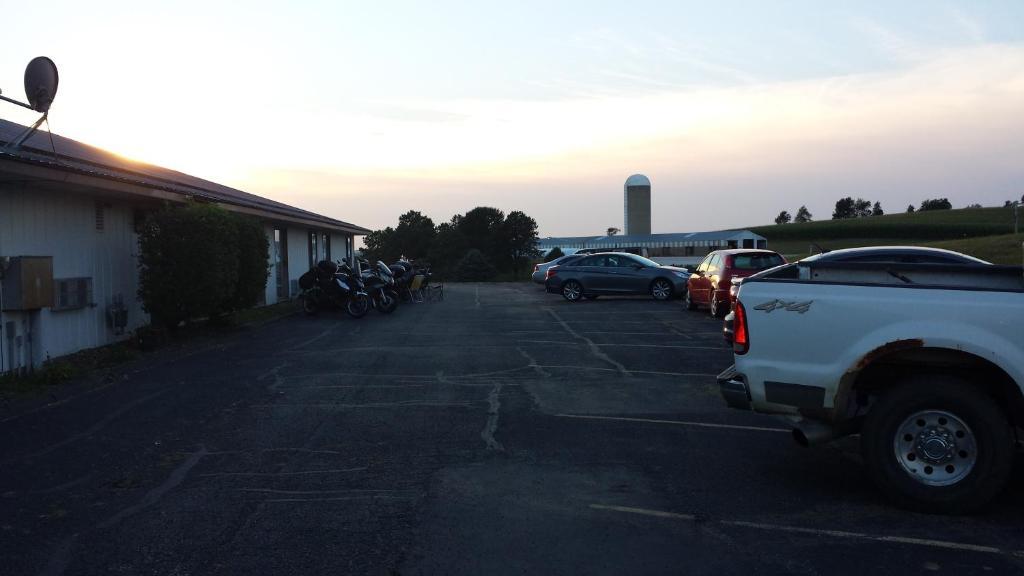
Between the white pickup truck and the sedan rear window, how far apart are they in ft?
43.7

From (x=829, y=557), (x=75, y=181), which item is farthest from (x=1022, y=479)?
(x=75, y=181)

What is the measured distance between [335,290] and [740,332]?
17363 millimetres

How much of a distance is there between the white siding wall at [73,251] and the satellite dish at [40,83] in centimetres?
129

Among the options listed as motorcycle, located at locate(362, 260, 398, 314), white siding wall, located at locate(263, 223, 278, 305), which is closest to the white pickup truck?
motorcycle, located at locate(362, 260, 398, 314)

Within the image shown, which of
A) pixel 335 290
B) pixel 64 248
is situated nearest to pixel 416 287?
pixel 335 290

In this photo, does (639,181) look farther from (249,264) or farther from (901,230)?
(249,264)

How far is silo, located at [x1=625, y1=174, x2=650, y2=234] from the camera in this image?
260 feet

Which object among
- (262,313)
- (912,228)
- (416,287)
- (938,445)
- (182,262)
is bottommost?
(262,313)

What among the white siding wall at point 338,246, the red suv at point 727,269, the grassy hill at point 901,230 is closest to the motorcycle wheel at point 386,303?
the red suv at point 727,269

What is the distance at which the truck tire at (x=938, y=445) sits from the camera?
5.28 meters

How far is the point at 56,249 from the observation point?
13414 mm

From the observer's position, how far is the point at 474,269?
2795 inches

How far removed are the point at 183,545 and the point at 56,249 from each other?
10.2 metres

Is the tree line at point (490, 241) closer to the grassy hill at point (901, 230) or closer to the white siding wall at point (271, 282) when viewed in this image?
the grassy hill at point (901, 230)
